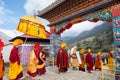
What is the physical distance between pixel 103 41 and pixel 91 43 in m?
1.74

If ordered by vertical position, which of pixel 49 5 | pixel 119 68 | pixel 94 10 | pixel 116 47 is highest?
pixel 49 5

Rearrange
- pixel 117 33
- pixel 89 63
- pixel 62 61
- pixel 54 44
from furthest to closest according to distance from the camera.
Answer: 1. pixel 54 44
2. pixel 89 63
3. pixel 62 61
4. pixel 117 33

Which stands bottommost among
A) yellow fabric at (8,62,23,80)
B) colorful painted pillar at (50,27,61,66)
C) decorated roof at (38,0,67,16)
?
yellow fabric at (8,62,23,80)

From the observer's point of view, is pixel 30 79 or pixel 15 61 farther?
pixel 30 79

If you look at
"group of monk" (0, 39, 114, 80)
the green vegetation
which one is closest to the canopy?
"group of monk" (0, 39, 114, 80)

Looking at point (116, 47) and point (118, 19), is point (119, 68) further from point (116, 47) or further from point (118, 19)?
point (118, 19)

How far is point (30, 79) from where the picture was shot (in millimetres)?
7355

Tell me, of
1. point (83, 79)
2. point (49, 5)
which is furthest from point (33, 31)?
point (49, 5)

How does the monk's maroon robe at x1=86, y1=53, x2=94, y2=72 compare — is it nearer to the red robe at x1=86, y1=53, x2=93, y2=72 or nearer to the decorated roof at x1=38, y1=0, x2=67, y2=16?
the red robe at x1=86, y1=53, x2=93, y2=72

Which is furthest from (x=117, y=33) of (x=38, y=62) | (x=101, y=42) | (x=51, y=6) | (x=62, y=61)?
(x=101, y=42)

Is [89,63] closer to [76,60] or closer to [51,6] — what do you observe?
[76,60]

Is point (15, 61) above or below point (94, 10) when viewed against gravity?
below

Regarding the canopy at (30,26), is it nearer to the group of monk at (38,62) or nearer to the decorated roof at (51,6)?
the group of monk at (38,62)

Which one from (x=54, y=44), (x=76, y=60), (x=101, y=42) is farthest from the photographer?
(x=101, y=42)
